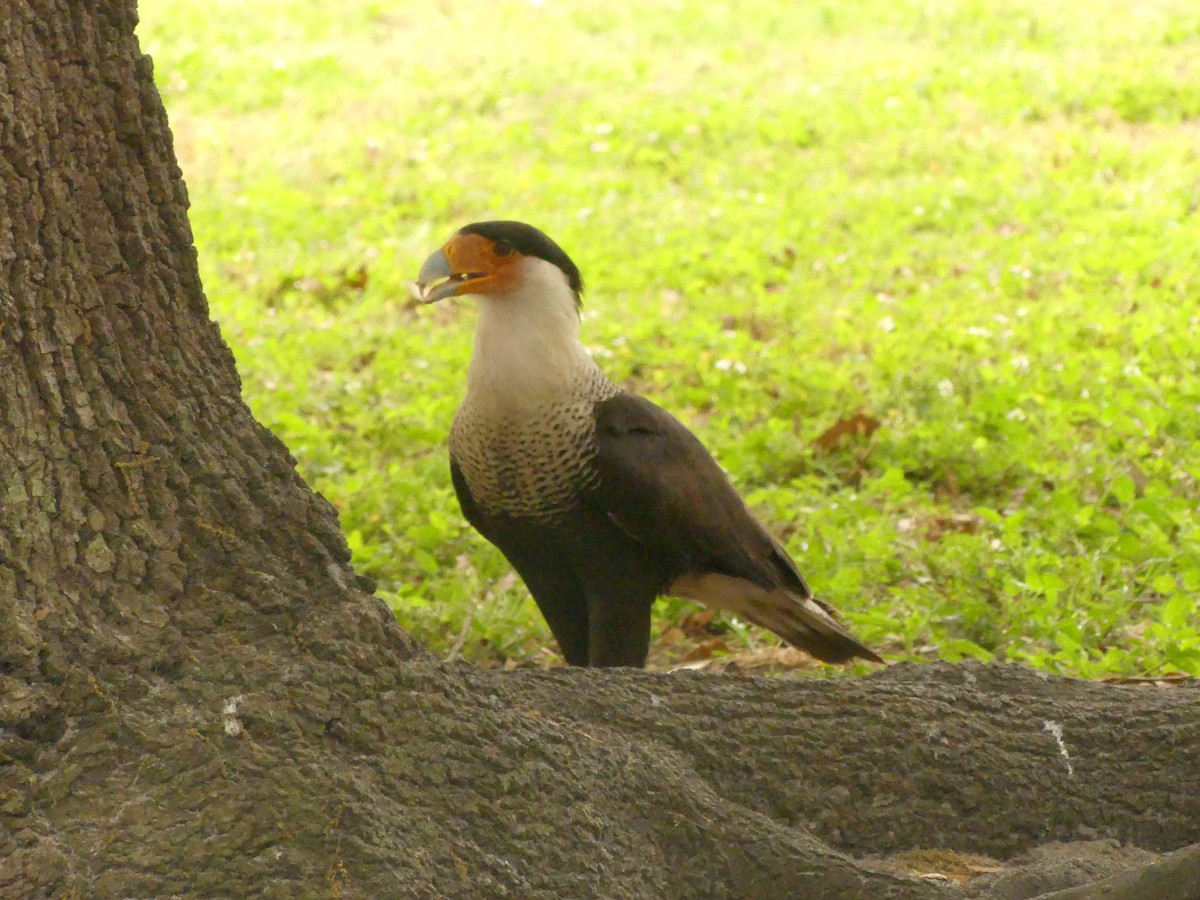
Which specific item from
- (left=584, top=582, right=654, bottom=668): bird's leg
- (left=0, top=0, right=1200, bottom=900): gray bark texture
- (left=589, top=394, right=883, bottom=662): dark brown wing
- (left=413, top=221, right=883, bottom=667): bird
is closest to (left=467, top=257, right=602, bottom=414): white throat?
(left=413, top=221, right=883, bottom=667): bird

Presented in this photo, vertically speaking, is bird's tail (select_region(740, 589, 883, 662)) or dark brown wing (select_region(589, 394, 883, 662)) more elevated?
dark brown wing (select_region(589, 394, 883, 662))

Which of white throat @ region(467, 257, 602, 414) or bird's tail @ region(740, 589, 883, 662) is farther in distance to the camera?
bird's tail @ region(740, 589, 883, 662)

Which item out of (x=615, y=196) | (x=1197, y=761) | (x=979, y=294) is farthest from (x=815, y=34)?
(x=1197, y=761)

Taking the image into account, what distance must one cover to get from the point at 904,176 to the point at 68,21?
739 centimetres

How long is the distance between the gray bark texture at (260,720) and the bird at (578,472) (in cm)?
108

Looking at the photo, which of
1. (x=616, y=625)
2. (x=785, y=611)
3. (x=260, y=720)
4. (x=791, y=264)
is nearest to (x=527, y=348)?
(x=616, y=625)

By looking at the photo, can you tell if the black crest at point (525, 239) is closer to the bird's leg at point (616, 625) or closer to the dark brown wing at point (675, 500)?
the dark brown wing at point (675, 500)

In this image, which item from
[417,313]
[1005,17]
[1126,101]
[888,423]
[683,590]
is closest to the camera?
[683,590]

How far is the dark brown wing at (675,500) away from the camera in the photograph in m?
3.78

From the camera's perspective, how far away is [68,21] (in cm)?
238

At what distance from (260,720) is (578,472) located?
1607 millimetres

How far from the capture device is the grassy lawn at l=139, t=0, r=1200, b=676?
15.3ft

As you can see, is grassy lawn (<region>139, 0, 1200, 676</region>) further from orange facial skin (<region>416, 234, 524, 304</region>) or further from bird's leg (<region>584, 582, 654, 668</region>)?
orange facial skin (<region>416, 234, 524, 304</region>)

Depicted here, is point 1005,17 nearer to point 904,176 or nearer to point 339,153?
point 904,176
